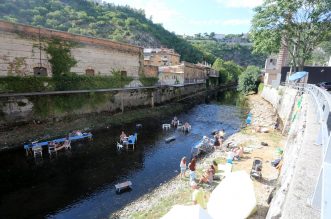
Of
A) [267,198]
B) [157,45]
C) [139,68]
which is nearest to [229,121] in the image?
[139,68]

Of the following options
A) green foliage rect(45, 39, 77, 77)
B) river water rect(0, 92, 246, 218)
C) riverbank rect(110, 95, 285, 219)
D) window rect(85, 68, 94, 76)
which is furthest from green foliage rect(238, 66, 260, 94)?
green foliage rect(45, 39, 77, 77)

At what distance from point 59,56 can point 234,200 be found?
2135 cm

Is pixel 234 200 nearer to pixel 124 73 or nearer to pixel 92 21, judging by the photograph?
pixel 124 73

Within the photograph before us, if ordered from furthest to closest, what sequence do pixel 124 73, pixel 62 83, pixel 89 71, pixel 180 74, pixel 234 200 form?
pixel 180 74
pixel 124 73
pixel 89 71
pixel 62 83
pixel 234 200

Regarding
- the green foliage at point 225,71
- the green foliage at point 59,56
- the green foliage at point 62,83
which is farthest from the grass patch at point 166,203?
the green foliage at point 225,71

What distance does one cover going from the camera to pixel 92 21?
245 feet

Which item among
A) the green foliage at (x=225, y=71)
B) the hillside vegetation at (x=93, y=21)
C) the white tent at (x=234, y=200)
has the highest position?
the hillside vegetation at (x=93, y=21)

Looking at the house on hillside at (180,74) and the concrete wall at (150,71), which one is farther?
the house on hillside at (180,74)

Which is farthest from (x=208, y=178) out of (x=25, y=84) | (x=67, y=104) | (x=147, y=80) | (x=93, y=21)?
(x=93, y=21)

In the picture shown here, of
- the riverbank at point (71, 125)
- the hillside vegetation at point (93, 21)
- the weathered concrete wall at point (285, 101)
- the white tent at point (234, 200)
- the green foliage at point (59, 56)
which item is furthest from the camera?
the hillside vegetation at point (93, 21)

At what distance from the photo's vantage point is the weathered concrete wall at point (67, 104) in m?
18.9

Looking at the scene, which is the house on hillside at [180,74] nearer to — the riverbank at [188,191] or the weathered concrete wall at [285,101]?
the weathered concrete wall at [285,101]

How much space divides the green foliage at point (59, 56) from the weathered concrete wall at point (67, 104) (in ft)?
8.86

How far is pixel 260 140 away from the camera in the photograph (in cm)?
1836
